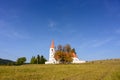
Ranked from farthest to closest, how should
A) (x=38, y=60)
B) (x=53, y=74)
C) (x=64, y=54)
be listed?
1. (x=38, y=60)
2. (x=64, y=54)
3. (x=53, y=74)

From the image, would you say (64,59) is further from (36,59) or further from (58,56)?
(36,59)

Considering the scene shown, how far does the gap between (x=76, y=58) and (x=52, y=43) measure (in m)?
23.2

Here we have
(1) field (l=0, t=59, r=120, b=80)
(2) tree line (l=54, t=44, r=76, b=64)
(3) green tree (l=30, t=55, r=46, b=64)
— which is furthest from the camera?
(3) green tree (l=30, t=55, r=46, b=64)

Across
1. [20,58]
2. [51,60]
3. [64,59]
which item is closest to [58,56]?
[64,59]

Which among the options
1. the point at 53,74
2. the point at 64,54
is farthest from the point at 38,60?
the point at 53,74

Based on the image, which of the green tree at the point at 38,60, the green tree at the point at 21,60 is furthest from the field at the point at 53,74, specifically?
the green tree at the point at 21,60

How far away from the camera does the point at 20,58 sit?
141250mm

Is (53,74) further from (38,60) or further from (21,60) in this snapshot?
(21,60)

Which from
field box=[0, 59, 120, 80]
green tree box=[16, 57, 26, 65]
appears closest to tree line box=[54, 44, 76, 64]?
green tree box=[16, 57, 26, 65]

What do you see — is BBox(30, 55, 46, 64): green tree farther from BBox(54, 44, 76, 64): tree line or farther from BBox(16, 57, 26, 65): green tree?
BBox(54, 44, 76, 64): tree line

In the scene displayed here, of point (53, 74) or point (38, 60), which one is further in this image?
point (38, 60)

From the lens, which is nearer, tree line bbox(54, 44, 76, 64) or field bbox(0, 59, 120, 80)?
field bbox(0, 59, 120, 80)

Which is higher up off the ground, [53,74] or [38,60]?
[38,60]

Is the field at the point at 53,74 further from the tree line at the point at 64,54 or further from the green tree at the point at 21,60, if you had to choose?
the green tree at the point at 21,60
